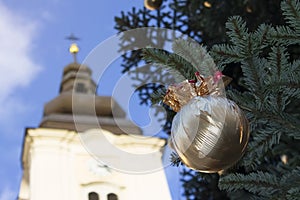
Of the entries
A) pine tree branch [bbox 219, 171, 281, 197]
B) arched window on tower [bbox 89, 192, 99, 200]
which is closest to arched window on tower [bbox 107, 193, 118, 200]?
arched window on tower [bbox 89, 192, 99, 200]

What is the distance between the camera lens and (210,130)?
4.71ft

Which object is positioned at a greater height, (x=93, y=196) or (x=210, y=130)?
(x=93, y=196)

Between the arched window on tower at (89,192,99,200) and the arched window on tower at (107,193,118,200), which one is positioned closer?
the arched window on tower at (89,192,99,200)

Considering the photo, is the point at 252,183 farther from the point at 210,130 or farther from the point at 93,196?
the point at 93,196

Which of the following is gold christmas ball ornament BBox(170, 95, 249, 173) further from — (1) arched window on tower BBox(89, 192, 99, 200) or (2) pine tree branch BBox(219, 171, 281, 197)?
(1) arched window on tower BBox(89, 192, 99, 200)

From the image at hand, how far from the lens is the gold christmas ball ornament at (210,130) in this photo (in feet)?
4.71

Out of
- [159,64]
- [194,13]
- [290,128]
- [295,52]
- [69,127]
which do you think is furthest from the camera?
[69,127]

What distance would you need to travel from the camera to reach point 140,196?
12.8 meters

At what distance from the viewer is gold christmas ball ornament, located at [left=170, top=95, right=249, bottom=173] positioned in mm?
1437

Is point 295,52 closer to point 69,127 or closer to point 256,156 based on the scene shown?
point 256,156

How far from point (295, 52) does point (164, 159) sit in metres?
2.07

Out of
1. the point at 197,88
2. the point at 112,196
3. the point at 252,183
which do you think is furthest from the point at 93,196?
the point at 197,88

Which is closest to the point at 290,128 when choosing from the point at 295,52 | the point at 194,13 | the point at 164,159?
the point at 164,159

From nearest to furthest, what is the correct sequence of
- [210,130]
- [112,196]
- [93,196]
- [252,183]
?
[210,130] → [252,183] → [93,196] → [112,196]
